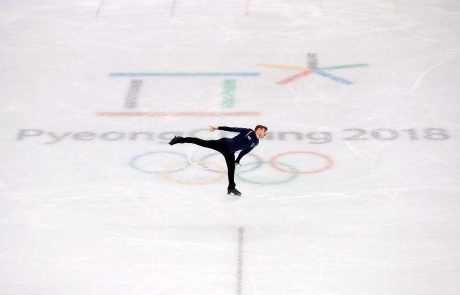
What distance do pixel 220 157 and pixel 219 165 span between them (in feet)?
0.82

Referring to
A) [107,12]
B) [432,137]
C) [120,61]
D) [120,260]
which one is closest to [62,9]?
[107,12]

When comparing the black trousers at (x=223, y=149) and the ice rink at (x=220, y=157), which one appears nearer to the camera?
the ice rink at (x=220, y=157)

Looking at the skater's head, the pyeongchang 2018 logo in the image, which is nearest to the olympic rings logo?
the skater's head

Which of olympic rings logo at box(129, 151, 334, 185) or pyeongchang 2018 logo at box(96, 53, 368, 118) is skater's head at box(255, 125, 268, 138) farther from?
pyeongchang 2018 logo at box(96, 53, 368, 118)

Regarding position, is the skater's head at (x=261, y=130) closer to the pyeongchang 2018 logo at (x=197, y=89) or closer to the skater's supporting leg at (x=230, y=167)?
the skater's supporting leg at (x=230, y=167)

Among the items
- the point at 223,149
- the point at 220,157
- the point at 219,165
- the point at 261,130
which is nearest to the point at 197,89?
the point at 220,157

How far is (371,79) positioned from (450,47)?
6.42ft

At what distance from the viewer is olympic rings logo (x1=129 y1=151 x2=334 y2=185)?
35.7ft

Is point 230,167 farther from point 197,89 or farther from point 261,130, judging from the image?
point 197,89

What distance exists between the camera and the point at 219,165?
37.0 feet

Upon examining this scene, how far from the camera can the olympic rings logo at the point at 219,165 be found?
10.9m

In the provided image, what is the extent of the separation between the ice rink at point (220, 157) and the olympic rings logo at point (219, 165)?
0.03 meters

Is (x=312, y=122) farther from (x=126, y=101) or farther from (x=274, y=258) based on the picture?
(x=274, y=258)

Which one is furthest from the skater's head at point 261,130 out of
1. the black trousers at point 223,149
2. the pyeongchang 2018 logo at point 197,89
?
the pyeongchang 2018 logo at point 197,89
